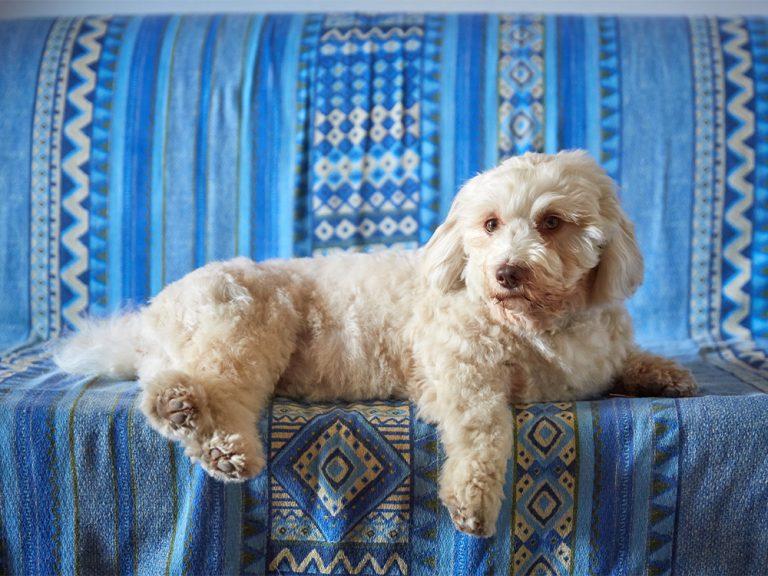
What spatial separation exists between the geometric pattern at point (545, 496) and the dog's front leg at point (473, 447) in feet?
0.22

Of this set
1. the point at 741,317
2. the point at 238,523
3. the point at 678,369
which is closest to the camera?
the point at 238,523

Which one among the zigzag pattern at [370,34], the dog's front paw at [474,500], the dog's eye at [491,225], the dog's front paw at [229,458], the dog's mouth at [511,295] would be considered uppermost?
the zigzag pattern at [370,34]

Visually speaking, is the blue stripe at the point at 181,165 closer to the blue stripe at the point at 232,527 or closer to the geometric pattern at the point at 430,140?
the geometric pattern at the point at 430,140

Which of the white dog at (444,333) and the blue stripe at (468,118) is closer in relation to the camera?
the white dog at (444,333)

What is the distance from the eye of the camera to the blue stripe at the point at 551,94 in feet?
9.12

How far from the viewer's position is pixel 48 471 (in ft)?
6.32

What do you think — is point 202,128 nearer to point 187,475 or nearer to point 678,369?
point 187,475

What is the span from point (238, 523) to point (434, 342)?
24.0 inches

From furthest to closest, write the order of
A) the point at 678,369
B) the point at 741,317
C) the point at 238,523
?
1. the point at 741,317
2. the point at 678,369
3. the point at 238,523

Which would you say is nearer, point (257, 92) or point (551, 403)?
point (551, 403)

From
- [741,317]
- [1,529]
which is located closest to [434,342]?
[1,529]

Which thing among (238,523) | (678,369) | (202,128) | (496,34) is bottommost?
(238,523)

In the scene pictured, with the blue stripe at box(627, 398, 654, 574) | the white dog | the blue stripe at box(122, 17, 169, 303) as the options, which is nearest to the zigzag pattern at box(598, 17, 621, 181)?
the white dog

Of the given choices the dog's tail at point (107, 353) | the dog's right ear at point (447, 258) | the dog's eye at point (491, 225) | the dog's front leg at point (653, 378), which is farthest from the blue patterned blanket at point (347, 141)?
the dog's eye at point (491, 225)
